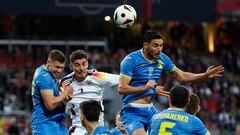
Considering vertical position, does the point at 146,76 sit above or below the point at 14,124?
above

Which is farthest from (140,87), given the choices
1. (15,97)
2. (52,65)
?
(15,97)

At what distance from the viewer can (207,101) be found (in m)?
30.2

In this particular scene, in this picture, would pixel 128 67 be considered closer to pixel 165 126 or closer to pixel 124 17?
pixel 124 17

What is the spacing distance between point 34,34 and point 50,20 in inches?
47.6

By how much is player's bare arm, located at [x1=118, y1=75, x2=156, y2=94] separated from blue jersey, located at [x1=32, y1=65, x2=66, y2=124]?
99 centimetres

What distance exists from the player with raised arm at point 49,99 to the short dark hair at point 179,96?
1.95 meters

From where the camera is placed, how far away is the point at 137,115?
503 inches

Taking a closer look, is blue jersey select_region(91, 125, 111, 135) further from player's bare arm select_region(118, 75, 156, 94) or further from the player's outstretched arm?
the player's outstretched arm

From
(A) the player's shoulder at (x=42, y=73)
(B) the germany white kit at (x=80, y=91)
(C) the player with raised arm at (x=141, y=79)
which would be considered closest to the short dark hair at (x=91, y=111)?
(A) the player's shoulder at (x=42, y=73)

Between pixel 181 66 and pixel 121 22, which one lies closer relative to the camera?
pixel 121 22

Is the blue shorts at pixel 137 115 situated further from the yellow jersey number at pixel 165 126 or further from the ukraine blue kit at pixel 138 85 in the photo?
the yellow jersey number at pixel 165 126

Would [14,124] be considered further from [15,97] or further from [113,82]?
[113,82]

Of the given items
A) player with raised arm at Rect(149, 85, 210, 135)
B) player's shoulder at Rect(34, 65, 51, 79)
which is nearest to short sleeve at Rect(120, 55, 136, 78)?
player's shoulder at Rect(34, 65, 51, 79)

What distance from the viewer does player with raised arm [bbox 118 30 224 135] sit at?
41.3 feet
